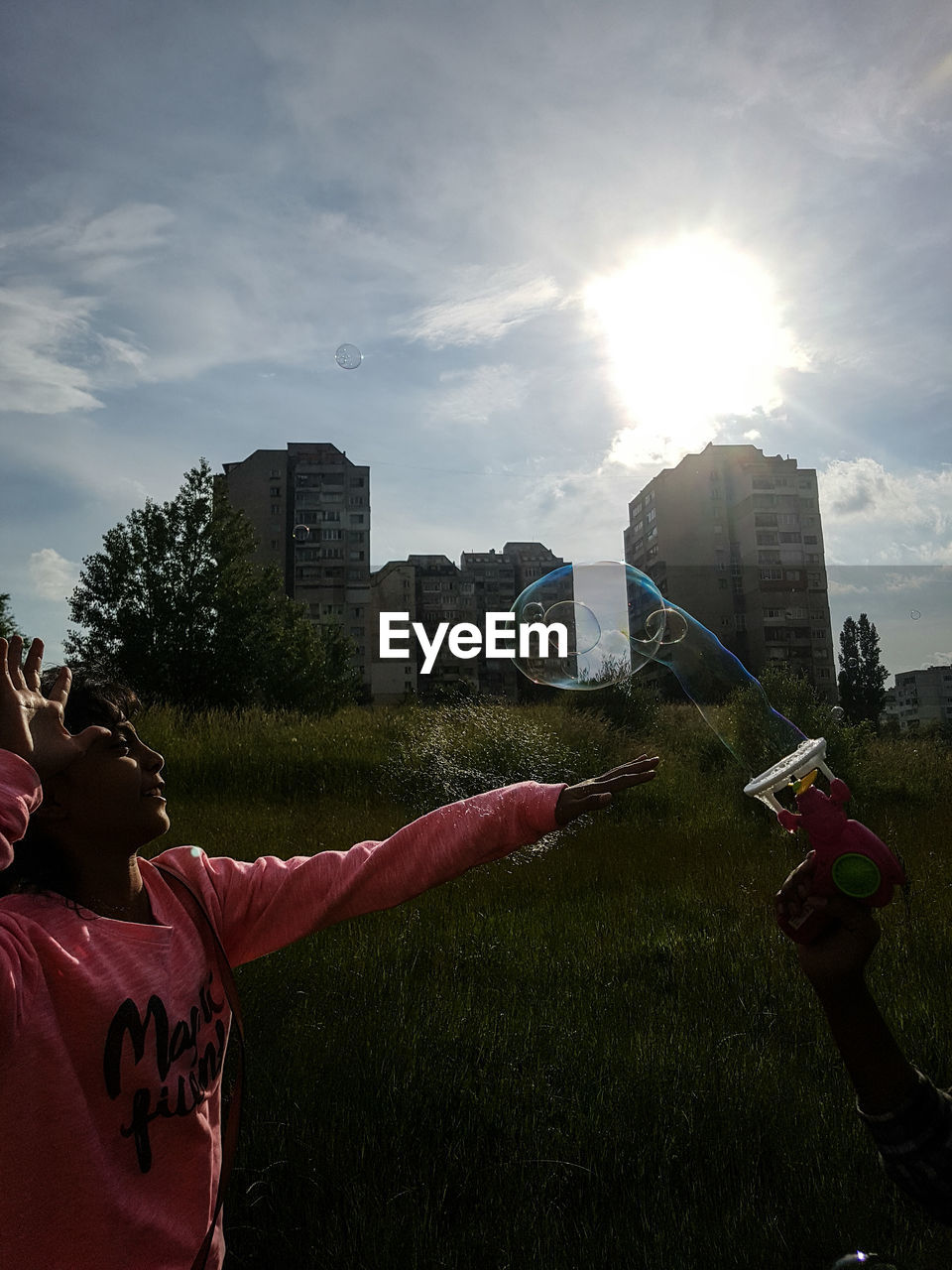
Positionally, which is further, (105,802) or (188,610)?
(188,610)

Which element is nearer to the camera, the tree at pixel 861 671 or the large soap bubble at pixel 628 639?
the large soap bubble at pixel 628 639

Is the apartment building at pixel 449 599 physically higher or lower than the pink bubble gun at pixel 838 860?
higher

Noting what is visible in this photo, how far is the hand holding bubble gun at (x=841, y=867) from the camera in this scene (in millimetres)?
1254

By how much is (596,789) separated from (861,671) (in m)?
58.4

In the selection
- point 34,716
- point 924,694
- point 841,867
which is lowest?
point 841,867

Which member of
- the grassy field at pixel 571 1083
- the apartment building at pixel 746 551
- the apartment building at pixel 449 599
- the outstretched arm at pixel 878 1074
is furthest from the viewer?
the apartment building at pixel 449 599

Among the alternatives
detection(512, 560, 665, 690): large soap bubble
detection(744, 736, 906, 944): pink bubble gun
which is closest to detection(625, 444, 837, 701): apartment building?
detection(512, 560, 665, 690): large soap bubble

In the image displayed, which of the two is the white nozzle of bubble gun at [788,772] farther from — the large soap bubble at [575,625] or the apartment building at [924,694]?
the apartment building at [924,694]

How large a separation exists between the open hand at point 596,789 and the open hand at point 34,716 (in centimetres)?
100

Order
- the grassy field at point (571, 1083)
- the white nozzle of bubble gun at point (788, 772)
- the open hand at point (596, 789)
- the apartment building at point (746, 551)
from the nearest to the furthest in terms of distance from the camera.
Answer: the white nozzle of bubble gun at point (788, 772) → the open hand at point (596, 789) → the grassy field at point (571, 1083) → the apartment building at point (746, 551)

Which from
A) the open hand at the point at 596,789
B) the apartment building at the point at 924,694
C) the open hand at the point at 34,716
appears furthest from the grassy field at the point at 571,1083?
the apartment building at the point at 924,694

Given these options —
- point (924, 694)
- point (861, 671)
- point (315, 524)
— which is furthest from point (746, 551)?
point (924, 694)

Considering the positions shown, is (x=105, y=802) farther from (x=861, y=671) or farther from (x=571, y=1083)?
(x=861, y=671)

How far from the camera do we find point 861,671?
54062 millimetres
